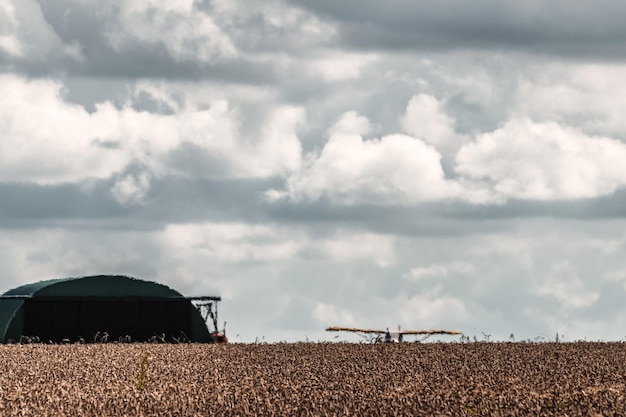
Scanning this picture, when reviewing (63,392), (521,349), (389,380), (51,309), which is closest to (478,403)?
(389,380)

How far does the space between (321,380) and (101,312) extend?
30.1m

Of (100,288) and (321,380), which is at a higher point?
(100,288)

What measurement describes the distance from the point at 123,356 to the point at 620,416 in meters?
20.8

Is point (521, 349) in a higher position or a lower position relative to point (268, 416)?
higher

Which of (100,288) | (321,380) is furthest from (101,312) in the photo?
(321,380)

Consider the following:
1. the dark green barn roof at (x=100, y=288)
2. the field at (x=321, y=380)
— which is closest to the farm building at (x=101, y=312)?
the dark green barn roof at (x=100, y=288)

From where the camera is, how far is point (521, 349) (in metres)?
37.4

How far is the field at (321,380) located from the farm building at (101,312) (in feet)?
40.0

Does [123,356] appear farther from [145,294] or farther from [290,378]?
[145,294]

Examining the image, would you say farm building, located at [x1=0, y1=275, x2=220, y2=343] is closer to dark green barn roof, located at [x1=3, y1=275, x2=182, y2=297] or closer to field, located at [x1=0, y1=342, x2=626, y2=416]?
dark green barn roof, located at [x1=3, y1=275, x2=182, y2=297]

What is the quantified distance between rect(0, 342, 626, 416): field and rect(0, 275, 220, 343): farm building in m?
12.2

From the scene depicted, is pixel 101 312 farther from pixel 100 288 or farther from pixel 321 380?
pixel 321 380

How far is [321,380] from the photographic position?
26406 mm

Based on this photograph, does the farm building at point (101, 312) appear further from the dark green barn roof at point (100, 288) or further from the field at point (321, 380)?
the field at point (321, 380)
